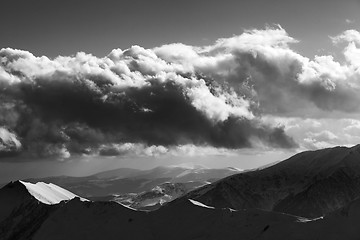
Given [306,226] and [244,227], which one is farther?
[244,227]

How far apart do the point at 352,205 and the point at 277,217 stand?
2546cm

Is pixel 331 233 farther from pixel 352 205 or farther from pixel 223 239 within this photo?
pixel 223 239

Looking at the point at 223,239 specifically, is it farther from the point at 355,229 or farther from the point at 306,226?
the point at 355,229

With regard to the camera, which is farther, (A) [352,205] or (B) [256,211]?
(B) [256,211]

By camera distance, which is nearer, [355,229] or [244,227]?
[355,229]

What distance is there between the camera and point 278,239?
592 ft

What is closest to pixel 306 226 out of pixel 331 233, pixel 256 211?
pixel 331 233

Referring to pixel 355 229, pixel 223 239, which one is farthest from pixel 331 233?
pixel 223 239

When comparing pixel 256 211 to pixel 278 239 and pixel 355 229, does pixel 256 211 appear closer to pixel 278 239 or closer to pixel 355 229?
pixel 278 239

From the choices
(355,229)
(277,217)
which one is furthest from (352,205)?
(277,217)

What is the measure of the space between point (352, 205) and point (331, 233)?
13.5 metres

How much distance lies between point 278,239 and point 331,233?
17.0 metres

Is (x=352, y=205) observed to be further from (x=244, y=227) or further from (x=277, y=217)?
(x=244, y=227)

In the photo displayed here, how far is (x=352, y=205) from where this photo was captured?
181m
